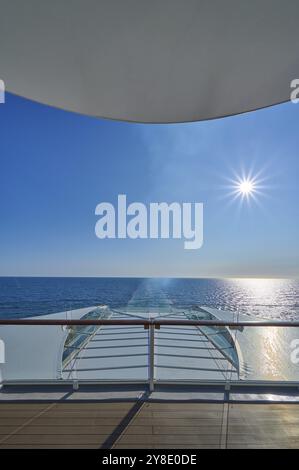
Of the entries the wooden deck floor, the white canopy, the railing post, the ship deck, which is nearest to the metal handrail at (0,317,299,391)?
the railing post

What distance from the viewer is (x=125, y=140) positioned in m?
8.38

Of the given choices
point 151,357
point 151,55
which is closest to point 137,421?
point 151,357

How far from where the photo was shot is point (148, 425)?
5.99 feet

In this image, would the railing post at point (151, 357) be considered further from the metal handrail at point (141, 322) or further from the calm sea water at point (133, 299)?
the calm sea water at point (133, 299)

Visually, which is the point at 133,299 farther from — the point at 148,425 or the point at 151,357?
the point at 148,425

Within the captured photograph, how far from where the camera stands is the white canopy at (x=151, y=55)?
45.8 inches

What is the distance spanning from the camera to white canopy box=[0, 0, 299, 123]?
1162mm

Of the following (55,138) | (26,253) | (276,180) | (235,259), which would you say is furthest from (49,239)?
(276,180)

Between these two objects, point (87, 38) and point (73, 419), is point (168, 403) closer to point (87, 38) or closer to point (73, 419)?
point (73, 419)

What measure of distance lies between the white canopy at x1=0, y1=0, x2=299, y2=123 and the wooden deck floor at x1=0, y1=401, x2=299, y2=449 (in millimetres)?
2074

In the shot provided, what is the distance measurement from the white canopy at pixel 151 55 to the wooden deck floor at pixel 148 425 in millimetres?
2074

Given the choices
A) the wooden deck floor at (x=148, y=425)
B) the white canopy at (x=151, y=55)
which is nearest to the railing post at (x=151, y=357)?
the wooden deck floor at (x=148, y=425)

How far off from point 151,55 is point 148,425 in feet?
7.58

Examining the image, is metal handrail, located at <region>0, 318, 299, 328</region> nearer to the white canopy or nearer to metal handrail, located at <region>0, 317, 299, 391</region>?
metal handrail, located at <region>0, 317, 299, 391</region>
